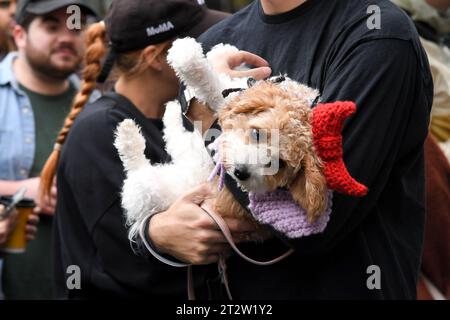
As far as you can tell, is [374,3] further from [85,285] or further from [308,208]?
[85,285]

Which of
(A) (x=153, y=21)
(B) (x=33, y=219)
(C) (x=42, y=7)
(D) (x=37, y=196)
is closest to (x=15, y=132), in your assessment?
(D) (x=37, y=196)

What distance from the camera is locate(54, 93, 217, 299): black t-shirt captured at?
262 cm

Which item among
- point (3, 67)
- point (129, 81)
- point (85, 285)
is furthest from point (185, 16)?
point (3, 67)

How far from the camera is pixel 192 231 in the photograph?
Answer: 2002 millimetres

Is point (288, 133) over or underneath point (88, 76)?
over

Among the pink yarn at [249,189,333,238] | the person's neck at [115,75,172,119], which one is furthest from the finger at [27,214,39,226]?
the pink yarn at [249,189,333,238]

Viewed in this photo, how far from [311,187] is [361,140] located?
0.21m

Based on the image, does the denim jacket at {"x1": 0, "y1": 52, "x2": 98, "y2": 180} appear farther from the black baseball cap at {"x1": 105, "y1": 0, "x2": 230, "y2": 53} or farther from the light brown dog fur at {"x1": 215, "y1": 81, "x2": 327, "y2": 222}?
the light brown dog fur at {"x1": 215, "y1": 81, "x2": 327, "y2": 222}

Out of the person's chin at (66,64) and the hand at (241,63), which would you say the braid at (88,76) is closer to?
the person's chin at (66,64)

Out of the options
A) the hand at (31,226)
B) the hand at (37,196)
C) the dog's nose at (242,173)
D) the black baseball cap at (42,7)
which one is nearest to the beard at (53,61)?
the black baseball cap at (42,7)

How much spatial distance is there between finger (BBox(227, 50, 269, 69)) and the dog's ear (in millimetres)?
406

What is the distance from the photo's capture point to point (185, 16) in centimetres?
296

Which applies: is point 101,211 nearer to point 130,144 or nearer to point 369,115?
point 130,144

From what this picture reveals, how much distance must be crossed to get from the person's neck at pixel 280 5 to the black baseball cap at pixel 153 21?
909mm
